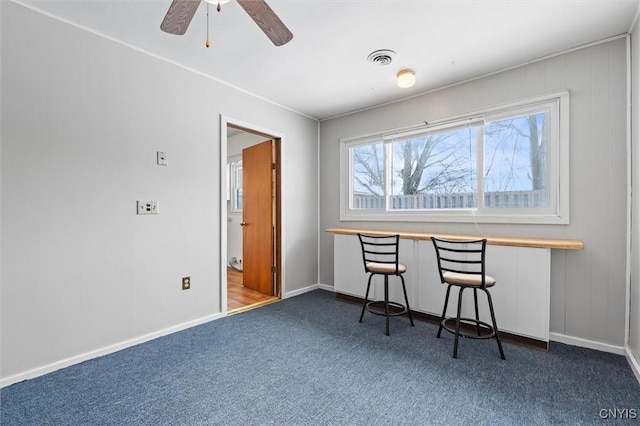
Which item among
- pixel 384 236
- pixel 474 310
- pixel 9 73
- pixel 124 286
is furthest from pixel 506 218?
pixel 9 73

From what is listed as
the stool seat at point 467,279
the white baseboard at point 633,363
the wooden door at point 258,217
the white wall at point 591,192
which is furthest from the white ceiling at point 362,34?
the white baseboard at point 633,363

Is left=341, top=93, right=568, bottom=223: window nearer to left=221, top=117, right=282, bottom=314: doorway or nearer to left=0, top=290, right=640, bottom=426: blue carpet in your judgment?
left=221, top=117, right=282, bottom=314: doorway

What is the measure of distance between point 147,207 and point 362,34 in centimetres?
229

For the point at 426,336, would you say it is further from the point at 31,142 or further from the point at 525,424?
the point at 31,142

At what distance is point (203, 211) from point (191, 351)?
1294 millimetres

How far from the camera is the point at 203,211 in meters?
2.96

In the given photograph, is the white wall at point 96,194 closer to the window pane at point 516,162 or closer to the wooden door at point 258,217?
the wooden door at point 258,217

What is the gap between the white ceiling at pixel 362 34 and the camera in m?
1.97

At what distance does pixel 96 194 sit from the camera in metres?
2.26

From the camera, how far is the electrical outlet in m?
2.49

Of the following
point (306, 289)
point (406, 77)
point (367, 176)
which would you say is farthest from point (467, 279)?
point (306, 289)

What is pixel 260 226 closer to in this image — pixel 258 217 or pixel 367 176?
pixel 258 217

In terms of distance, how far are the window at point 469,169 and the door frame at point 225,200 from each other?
0.92 m

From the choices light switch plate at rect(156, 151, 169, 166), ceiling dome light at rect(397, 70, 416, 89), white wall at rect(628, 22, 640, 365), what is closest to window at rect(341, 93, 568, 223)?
white wall at rect(628, 22, 640, 365)
